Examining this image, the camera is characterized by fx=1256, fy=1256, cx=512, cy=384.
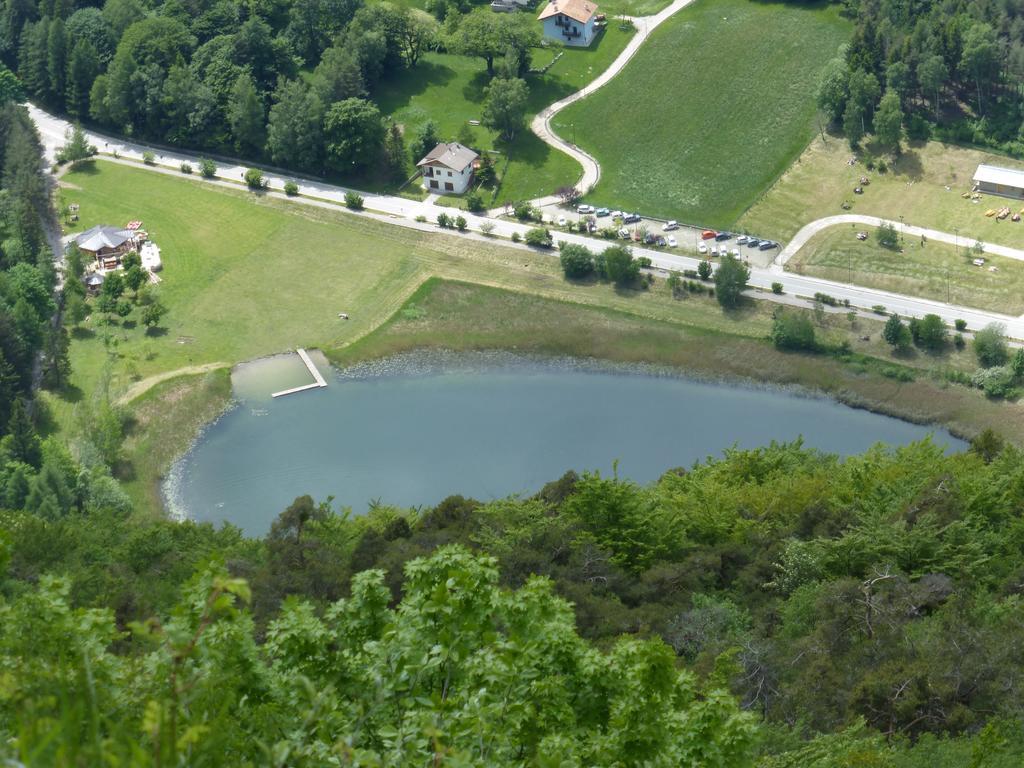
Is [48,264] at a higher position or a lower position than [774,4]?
lower

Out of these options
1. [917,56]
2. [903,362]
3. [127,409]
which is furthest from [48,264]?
[917,56]

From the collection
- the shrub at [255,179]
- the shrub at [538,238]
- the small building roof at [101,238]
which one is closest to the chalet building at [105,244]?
the small building roof at [101,238]

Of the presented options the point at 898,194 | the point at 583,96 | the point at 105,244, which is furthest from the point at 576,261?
the point at 105,244

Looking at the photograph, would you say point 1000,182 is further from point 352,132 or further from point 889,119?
point 352,132

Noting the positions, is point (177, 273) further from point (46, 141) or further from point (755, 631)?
point (755, 631)

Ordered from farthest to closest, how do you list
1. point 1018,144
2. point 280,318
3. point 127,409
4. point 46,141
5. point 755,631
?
point 46,141 < point 1018,144 < point 280,318 < point 127,409 < point 755,631

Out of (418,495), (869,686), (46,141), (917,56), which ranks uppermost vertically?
(917,56)


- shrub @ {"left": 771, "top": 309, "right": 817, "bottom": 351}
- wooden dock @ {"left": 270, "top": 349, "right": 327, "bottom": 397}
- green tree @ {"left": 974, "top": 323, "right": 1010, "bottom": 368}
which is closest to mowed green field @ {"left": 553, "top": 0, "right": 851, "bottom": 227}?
shrub @ {"left": 771, "top": 309, "right": 817, "bottom": 351}
